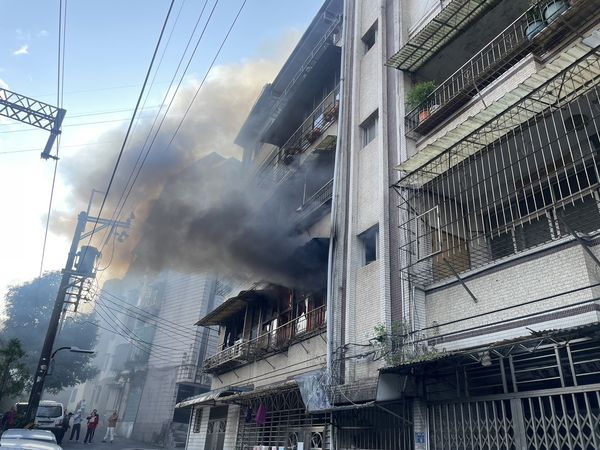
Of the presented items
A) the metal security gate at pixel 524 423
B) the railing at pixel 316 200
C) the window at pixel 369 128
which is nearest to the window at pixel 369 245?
the railing at pixel 316 200

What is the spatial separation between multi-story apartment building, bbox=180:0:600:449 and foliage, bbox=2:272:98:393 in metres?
20.2

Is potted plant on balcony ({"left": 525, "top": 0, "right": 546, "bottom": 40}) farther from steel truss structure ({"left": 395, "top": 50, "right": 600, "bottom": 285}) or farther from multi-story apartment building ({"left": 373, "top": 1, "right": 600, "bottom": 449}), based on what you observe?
steel truss structure ({"left": 395, "top": 50, "right": 600, "bottom": 285})

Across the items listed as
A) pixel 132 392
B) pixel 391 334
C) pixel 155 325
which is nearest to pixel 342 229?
pixel 391 334

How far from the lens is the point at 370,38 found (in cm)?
1421

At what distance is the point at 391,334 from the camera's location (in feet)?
28.3

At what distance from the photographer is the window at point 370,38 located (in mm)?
13891

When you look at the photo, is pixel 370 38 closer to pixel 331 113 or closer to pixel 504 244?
pixel 331 113

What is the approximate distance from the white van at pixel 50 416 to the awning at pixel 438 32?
19.2 meters

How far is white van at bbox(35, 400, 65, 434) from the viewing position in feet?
59.4

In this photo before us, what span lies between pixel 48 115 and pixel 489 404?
40.9 ft

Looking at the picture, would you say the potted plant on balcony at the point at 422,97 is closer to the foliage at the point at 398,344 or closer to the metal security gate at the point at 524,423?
the foliage at the point at 398,344

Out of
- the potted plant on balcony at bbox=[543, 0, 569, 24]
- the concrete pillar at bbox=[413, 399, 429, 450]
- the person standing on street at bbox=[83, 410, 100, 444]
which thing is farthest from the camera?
the person standing on street at bbox=[83, 410, 100, 444]

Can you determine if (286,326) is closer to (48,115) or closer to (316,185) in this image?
(316,185)

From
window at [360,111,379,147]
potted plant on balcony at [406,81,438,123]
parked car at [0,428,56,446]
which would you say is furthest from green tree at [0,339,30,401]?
potted plant on balcony at [406,81,438,123]
